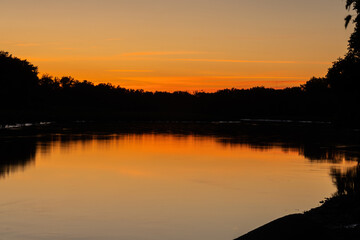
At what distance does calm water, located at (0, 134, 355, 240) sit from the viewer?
16484 mm

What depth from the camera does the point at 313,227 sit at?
9.91 meters

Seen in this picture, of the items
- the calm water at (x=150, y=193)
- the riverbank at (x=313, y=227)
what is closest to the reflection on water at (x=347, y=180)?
the calm water at (x=150, y=193)

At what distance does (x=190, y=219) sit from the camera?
17.8 metres

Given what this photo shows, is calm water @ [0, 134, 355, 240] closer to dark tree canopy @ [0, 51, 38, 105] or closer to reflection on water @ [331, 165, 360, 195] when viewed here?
reflection on water @ [331, 165, 360, 195]

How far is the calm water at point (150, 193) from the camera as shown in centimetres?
1648

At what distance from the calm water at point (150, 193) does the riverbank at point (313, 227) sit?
2.44 m

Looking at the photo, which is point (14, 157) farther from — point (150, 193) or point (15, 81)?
point (15, 81)

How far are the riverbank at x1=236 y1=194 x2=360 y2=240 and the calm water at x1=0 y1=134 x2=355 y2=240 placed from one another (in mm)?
2439

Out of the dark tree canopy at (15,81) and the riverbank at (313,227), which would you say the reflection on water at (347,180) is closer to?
the riverbank at (313,227)

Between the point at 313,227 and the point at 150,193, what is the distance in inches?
543

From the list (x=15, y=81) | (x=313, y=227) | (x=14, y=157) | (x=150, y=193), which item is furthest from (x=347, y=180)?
(x=15, y=81)

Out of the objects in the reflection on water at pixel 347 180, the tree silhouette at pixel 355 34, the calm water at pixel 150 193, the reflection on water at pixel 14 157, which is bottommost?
the calm water at pixel 150 193

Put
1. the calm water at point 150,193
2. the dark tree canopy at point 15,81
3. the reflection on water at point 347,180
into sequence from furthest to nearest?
the dark tree canopy at point 15,81 → the reflection on water at point 347,180 → the calm water at point 150,193

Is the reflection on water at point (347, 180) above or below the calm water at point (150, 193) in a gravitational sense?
above
